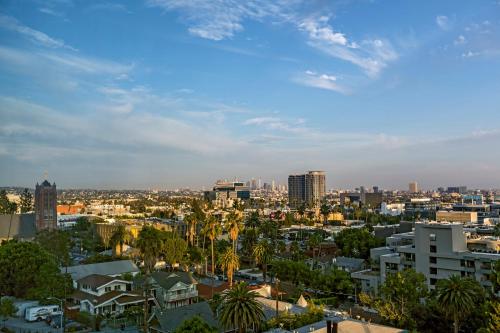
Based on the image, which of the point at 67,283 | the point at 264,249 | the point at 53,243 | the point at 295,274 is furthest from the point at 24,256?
the point at 295,274

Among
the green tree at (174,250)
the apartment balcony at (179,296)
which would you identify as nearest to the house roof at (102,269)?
the green tree at (174,250)

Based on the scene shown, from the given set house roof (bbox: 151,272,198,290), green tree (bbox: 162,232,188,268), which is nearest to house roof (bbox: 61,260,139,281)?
green tree (bbox: 162,232,188,268)

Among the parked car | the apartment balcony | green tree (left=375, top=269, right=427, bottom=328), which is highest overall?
green tree (left=375, top=269, right=427, bottom=328)

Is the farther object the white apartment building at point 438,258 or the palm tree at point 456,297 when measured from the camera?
the white apartment building at point 438,258

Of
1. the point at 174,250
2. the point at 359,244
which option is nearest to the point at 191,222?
the point at 174,250

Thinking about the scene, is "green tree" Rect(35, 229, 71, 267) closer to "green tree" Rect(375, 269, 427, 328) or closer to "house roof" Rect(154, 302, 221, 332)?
"house roof" Rect(154, 302, 221, 332)

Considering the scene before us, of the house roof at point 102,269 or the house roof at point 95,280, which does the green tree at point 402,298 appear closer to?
the house roof at point 95,280
